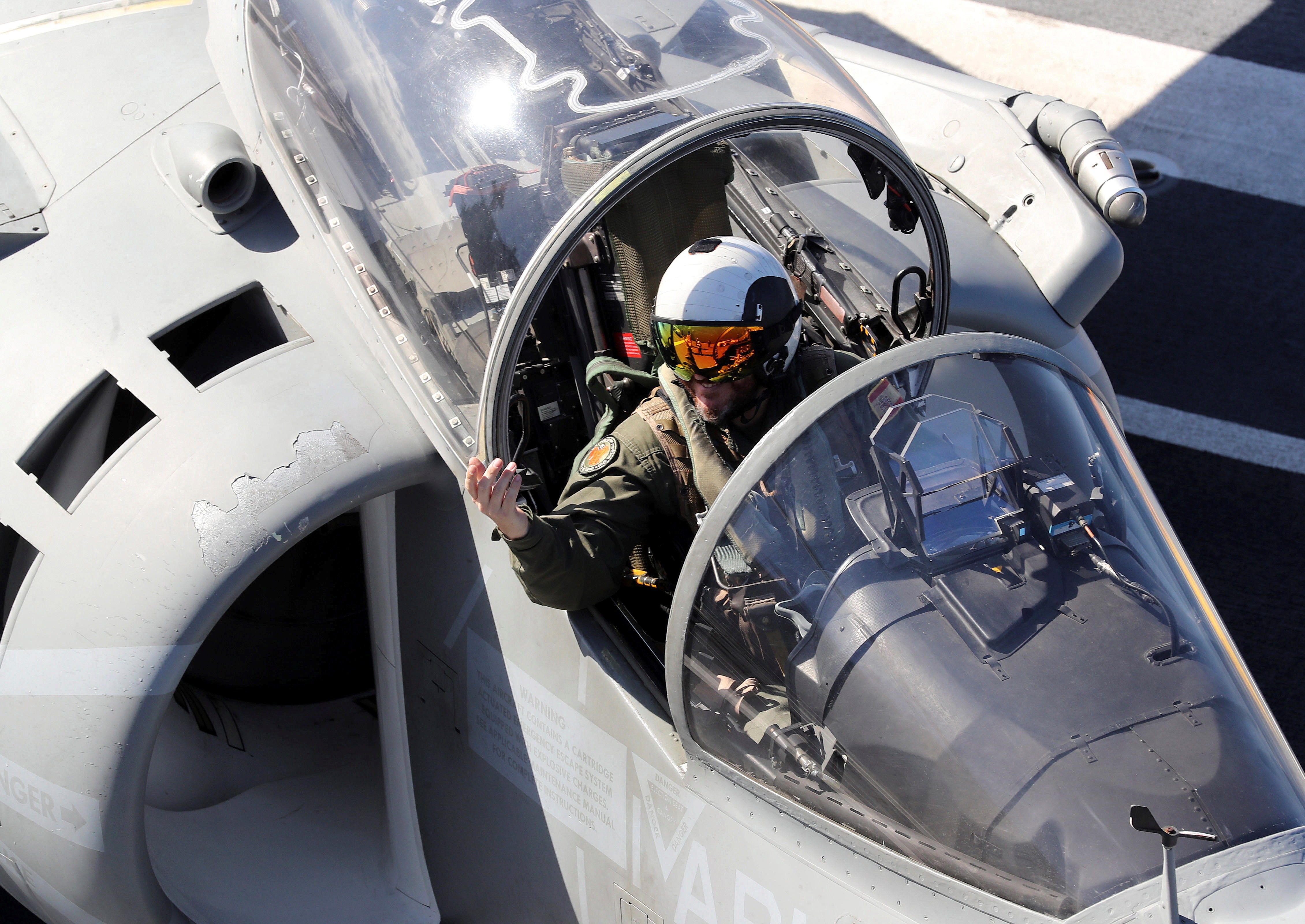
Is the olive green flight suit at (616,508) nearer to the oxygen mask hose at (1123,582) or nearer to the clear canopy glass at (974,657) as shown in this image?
the clear canopy glass at (974,657)

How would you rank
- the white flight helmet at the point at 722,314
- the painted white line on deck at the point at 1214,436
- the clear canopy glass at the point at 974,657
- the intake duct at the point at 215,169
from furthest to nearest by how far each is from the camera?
the painted white line on deck at the point at 1214,436, the intake duct at the point at 215,169, the white flight helmet at the point at 722,314, the clear canopy glass at the point at 974,657

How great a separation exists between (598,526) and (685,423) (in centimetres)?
34

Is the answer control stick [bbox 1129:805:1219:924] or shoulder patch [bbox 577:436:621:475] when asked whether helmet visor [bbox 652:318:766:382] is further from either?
control stick [bbox 1129:805:1219:924]

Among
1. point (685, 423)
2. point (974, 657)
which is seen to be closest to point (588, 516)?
point (685, 423)

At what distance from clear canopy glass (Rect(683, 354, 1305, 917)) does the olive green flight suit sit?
0.42 meters

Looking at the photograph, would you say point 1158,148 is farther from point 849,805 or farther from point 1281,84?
point 849,805

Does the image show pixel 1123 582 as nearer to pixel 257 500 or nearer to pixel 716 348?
pixel 716 348

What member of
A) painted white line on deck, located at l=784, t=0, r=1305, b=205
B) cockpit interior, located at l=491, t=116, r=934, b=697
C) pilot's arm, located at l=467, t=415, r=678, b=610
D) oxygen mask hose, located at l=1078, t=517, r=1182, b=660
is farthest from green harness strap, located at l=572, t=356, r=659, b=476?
painted white line on deck, located at l=784, t=0, r=1305, b=205

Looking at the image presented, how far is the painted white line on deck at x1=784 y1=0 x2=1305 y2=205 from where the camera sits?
7.13 m

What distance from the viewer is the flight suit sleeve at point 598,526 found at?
8.03ft

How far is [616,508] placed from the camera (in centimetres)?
271

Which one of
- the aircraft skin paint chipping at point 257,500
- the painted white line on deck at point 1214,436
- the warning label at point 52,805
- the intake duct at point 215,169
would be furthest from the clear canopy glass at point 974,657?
the painted white line on deck at point 1214,436

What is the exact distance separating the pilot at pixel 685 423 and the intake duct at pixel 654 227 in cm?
57

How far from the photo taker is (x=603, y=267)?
3527 mm
